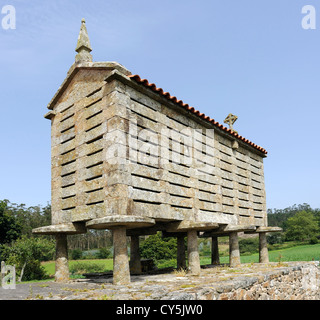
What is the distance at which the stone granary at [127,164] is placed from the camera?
7.13 m

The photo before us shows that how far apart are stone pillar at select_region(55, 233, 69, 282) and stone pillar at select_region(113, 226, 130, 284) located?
2.26m

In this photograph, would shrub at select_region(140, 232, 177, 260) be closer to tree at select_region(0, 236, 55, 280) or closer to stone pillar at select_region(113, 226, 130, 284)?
tree at select_region(0, 236, 55, 280)

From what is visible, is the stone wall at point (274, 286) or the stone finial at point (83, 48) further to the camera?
the stone finial at point (83, 48)

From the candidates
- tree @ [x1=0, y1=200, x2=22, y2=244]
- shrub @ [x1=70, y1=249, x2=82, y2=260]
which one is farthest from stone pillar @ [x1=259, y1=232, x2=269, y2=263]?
→ shrub @ [x1=70, y1=249, x2=82, y2=260]

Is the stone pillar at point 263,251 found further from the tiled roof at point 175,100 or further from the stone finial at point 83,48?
the stone finial at point 83,48

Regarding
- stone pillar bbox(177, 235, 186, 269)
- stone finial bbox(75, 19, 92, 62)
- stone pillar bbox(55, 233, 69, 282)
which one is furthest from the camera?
stone pillar bbox(177, 235, 186, 269)

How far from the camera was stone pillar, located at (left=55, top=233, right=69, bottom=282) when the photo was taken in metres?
8.48

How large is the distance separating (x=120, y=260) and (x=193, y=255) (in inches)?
96.9

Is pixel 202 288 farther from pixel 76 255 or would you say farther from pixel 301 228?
pixel 301 228

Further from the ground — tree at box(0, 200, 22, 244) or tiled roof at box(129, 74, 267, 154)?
tiled roof at box(129, 74, 267, 154)

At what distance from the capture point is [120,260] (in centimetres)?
690

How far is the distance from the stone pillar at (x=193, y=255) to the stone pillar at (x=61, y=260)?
10.5 feet

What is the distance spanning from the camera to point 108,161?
7219 millimetres

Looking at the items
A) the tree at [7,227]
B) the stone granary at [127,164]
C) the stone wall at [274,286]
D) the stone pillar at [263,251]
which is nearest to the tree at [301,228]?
the tree at [7,227]
